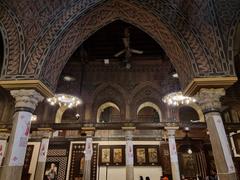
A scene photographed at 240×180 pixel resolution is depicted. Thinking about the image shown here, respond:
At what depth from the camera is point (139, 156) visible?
12.5m

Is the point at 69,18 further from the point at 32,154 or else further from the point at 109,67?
the point at 32,154

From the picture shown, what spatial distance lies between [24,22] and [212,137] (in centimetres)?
552

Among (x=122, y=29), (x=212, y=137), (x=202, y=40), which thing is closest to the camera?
(x=212, y=137)

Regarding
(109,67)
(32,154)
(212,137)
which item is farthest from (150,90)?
(32,154)

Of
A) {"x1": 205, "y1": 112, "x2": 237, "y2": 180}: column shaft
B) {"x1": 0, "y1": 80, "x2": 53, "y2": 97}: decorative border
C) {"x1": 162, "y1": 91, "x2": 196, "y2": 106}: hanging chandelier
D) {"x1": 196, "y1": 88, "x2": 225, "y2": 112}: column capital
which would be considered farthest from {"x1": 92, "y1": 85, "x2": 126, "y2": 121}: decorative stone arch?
{"x1": 205, "y1": 112, "x2": 237, "y2": 180}: column shaft

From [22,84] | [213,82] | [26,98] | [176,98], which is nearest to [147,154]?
[176,98]

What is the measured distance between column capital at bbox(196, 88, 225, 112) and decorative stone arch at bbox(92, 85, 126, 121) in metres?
5.69

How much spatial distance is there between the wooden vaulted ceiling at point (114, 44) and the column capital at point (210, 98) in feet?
16.0

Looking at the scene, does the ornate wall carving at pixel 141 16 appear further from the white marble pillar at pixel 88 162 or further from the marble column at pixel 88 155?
the white marble pillar at pixel 88 162

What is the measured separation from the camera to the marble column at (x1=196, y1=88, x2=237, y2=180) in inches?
157

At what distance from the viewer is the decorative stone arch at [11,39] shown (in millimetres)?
5012

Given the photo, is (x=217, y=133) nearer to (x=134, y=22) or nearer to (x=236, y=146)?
(x=134, y=22)

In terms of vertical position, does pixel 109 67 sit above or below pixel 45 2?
above

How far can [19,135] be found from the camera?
4.22 m
